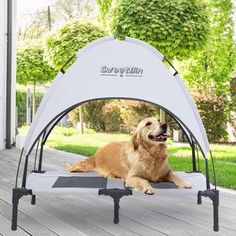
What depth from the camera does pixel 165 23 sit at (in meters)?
7.04

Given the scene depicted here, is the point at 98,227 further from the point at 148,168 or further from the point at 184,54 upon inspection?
the point at 184,54

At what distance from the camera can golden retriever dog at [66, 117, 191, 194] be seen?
9.36ft

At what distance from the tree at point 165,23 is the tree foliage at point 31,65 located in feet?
15.2

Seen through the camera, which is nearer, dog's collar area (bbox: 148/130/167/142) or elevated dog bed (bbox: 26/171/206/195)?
elevated dog bed (bbox: 26/171/206/195)

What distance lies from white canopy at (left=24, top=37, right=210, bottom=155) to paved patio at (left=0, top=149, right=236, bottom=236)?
1.55ft

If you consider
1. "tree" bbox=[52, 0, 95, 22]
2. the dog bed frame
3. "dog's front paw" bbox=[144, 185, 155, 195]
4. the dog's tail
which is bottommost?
"dog's front paw" bbox=[144, 185, 155, 195]

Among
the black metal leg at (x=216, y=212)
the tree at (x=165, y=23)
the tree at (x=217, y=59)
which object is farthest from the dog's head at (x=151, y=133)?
the tree at (x=217, y=59)

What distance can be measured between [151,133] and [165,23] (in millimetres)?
4473

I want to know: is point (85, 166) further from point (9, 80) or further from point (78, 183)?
point (9, 80)

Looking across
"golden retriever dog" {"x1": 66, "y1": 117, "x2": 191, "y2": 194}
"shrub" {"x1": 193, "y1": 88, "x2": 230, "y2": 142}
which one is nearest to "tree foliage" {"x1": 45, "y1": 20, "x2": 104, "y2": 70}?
"shrub" {"x1": 193, "y1": 88, "x2": 230, "y2": 142}

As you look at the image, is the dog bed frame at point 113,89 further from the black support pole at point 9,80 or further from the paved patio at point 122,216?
the black support pole at point 9,80

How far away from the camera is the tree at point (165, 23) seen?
7.01 m

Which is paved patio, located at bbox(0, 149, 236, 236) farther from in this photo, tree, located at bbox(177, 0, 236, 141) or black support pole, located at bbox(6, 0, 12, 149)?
tree, located at bbox(177, 0, 236, 141)

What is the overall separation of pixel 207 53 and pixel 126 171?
778cm
